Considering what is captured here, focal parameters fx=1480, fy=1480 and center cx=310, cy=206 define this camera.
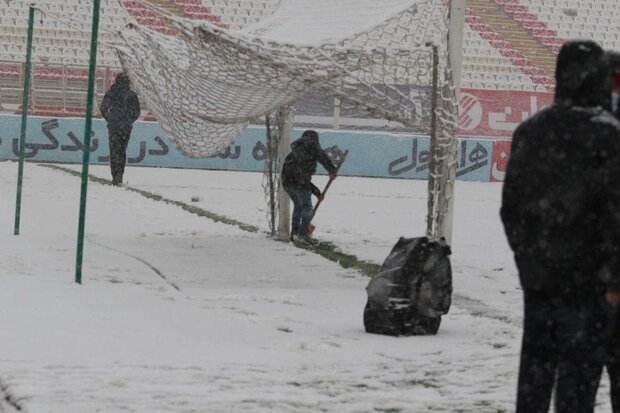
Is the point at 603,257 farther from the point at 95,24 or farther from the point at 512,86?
the point at 512,86

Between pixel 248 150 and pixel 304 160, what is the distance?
44.7ft

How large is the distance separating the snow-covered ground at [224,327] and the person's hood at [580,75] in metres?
1.95

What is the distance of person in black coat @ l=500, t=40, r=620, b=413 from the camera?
4.58 m

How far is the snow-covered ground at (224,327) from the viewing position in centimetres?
633

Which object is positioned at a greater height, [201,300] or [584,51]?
[584,51]

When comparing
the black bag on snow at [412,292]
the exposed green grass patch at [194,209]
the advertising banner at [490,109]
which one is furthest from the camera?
the advertising banner at [490,109]

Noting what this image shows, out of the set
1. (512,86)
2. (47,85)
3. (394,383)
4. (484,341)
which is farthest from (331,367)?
(512,86)

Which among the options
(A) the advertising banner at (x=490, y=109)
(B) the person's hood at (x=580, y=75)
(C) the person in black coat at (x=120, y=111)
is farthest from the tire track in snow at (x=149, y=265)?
(A) the advertising banner at (x=490, y=109)

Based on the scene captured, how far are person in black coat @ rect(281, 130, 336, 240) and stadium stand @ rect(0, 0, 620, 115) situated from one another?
12.1m

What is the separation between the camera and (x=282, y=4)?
14477mm

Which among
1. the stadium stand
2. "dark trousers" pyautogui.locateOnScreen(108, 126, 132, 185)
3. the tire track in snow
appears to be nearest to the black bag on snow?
the tire track in snow

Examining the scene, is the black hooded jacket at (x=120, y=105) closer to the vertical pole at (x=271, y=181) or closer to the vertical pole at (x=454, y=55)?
the vertical pole at (x=271, y=181)

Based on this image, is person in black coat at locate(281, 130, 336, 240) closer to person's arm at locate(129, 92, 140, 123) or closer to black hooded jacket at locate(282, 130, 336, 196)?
black hooded jacket at locate(282, 130, 336, 196)

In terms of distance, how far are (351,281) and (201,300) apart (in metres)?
1.83
